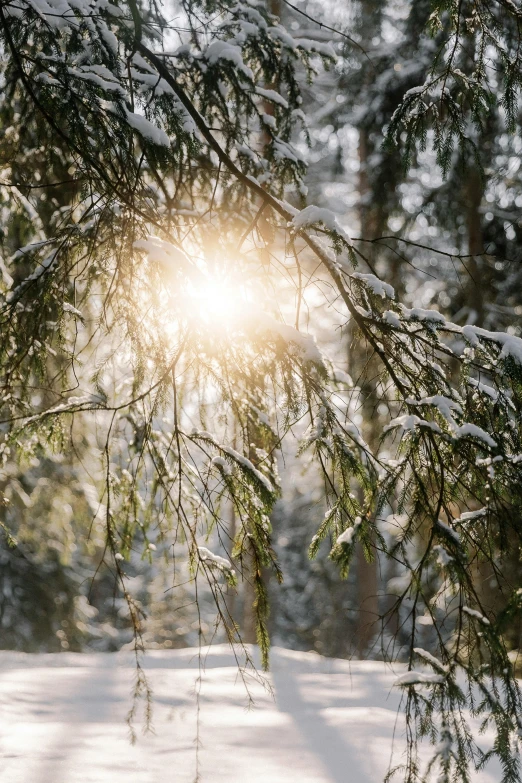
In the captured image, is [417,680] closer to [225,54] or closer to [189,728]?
[189,728]

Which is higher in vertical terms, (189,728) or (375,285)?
(375,285)

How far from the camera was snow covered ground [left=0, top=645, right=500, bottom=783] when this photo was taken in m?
3.01

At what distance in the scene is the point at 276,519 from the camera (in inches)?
883

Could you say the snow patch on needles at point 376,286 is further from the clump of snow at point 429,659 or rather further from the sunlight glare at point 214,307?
the clump of snow at point 429,659

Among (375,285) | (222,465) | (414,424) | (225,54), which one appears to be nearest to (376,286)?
(375,285)

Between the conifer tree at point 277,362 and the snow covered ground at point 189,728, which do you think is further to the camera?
the snow covered ground at point 189,728

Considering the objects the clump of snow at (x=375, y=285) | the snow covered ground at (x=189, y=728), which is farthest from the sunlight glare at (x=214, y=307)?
the snow covered ground at (x=189, y=728)

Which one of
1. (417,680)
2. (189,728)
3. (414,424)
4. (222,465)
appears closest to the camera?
(417,680)

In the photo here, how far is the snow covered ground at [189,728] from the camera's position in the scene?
301 centimetres

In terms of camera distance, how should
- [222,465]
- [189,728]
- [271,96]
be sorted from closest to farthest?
[222,465] → [271,96] → [189,728]

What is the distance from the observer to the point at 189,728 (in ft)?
12.1

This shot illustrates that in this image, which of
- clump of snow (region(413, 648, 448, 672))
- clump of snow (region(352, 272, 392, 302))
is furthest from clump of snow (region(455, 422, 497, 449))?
clump of snow (region(413, 648, 448, 672))

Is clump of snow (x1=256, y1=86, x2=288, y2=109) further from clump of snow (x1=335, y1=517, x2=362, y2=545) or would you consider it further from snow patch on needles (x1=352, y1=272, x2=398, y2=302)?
clump of snow (x1=335, y1=517, x2=362, y2=545)

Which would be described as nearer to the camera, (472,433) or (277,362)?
(472,433)
